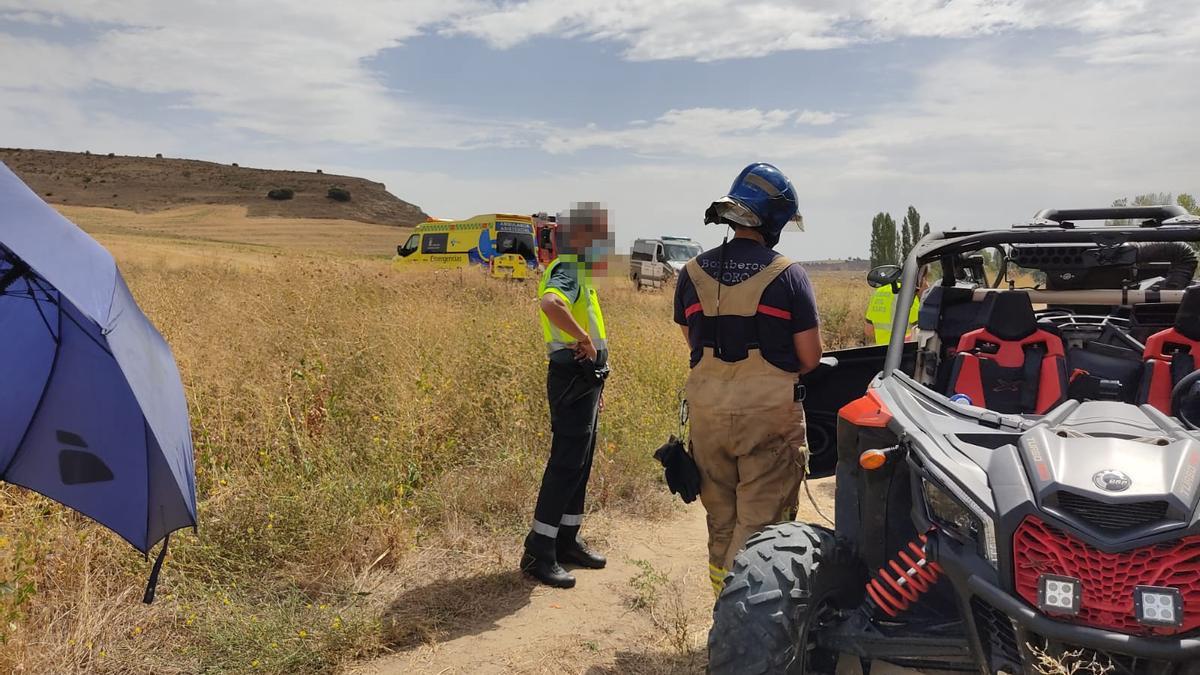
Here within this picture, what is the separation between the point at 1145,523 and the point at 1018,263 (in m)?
2.15

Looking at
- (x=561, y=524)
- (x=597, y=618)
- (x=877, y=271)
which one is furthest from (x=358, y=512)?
(x=877, y=271)

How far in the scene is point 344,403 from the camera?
597 centimetres

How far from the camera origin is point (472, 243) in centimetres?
2288

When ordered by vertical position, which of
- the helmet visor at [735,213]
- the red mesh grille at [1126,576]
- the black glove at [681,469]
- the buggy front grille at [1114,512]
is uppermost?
the helmet visor at [735,213]

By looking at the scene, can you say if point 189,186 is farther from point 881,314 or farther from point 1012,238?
point 1012,238

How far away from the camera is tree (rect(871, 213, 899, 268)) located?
23.3 meters

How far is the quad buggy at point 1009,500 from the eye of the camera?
2043mm

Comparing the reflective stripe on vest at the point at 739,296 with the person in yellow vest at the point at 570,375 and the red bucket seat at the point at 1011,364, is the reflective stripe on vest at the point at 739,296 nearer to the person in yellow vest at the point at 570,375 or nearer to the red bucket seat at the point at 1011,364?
the red bucket seat at the point at 1011,364

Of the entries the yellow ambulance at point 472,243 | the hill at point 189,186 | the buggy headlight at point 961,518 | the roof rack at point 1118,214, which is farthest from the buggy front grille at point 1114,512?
the hill at point 189,186

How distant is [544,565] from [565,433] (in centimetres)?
72

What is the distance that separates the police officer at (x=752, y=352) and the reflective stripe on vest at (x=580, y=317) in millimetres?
959

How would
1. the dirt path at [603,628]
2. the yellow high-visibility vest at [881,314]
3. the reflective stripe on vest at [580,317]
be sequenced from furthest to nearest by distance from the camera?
the yellow high-visibility vest at [881,314] < the reflective stripe on vest at [580,317] < the dirt path at [603,628]

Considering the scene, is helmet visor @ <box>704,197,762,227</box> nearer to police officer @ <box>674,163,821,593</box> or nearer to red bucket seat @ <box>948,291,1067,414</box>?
police officer @ <box>674,163,821,593</box>

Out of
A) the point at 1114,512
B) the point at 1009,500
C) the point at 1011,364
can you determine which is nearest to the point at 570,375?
the point at 1011,364
